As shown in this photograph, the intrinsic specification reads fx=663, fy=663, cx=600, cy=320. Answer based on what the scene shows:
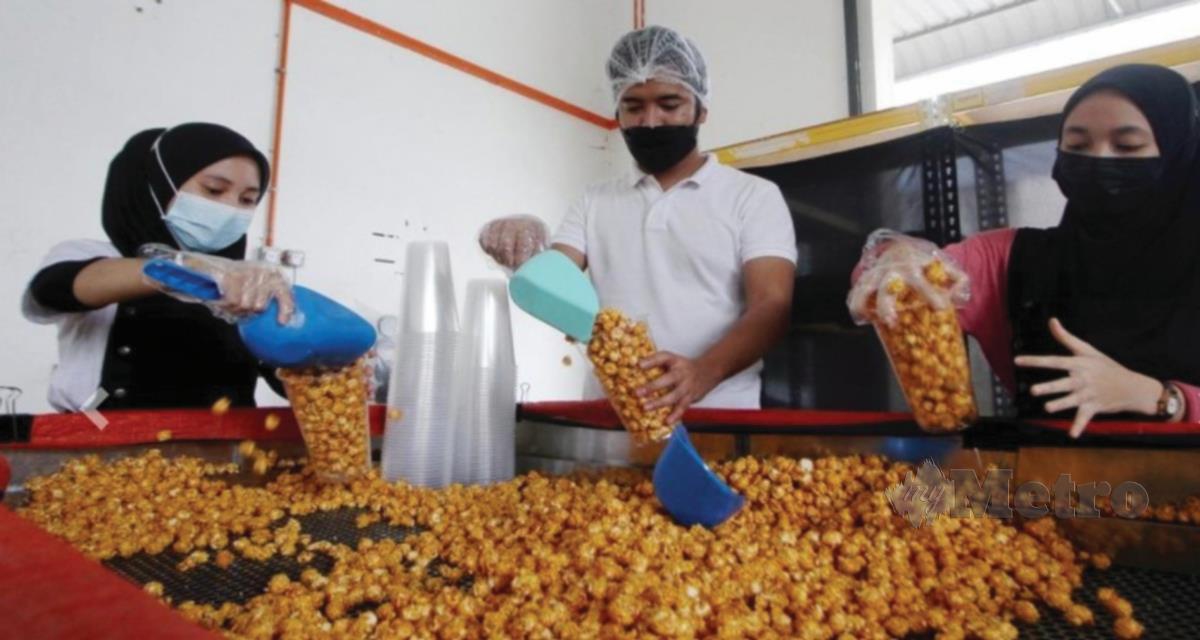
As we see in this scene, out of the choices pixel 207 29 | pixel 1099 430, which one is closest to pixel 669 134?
pixel 1099 430

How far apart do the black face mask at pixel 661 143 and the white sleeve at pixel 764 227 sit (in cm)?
24

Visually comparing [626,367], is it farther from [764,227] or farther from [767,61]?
[767,61]

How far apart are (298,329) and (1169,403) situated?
5.05ft

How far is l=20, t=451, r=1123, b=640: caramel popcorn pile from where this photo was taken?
0.83 metres

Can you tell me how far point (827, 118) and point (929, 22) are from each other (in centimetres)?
185

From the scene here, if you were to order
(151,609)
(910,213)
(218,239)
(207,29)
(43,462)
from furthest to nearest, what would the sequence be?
1. (207,29)
2. (910,213)
3. (218,239)
4. (43,462)
5. (151,609)

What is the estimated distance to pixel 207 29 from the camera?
3070 mm

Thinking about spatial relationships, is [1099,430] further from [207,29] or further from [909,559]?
[207,29]

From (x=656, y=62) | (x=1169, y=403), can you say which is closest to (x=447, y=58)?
(x=656, y=62)

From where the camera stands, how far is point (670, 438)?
1187 millimetres

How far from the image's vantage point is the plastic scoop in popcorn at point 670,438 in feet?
3.48

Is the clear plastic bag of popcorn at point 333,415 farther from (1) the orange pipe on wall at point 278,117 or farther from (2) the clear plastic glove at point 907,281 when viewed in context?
(1) the orange pipe on wall at point 278,117

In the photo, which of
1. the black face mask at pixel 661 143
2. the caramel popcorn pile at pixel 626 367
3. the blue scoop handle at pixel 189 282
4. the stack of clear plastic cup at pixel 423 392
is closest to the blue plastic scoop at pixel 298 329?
the blue scoop handle at pixel 189 282

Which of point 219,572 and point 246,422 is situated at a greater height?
point 246,422
